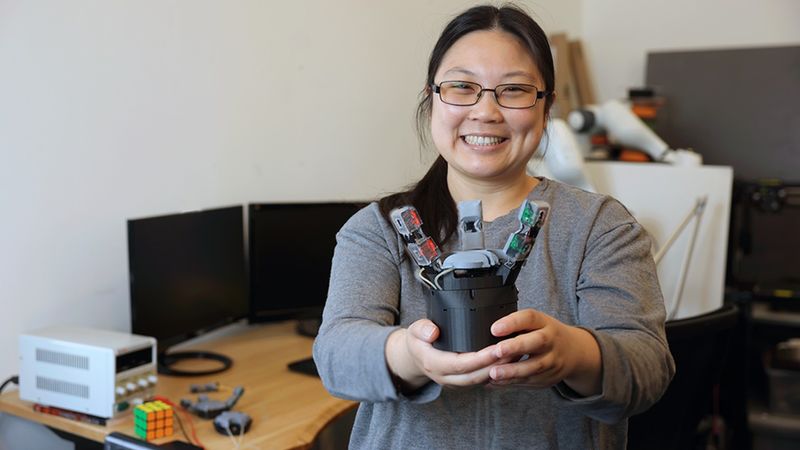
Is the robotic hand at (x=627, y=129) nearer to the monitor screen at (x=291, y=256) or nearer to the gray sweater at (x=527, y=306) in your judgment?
the monitor screen at (x=291, y=256)

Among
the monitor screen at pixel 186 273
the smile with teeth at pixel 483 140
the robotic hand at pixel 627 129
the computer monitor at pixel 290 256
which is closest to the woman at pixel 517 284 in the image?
the smile with teeth at pixel 483 140

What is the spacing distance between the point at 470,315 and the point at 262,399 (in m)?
1.26

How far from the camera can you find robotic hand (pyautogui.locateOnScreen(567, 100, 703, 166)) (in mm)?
3090

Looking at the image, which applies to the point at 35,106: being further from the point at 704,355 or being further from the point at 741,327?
the point at 741,327

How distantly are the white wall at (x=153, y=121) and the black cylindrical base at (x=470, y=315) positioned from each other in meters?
0.89

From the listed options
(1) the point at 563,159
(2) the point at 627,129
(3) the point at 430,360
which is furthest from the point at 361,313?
(2) the point at 627,129

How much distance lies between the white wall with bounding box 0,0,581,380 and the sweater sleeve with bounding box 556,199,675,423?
2.34 feet

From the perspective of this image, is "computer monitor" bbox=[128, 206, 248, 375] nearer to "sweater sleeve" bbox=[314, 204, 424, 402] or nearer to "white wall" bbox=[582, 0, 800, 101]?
"sweater sleeve" bbox=[314, 204, 424, 402]

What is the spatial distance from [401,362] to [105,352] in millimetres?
1047

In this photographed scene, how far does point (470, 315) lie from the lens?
79cm

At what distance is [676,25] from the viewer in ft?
12.5

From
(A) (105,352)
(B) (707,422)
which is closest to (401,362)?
(A) (105,352)

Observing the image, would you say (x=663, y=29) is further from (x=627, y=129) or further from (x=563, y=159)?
(x=563, y=159)

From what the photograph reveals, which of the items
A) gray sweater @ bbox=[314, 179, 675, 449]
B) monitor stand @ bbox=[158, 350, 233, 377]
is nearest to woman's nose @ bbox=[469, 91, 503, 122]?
gray sweater @ bbox=[314, 179, 675, 449]
